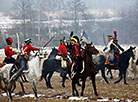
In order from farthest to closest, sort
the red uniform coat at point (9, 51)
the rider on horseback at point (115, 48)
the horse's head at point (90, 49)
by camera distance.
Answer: the rider on horseback at point (115, 48), the red uniform coat at point (9, 51), the horse's head at point (90, 49)

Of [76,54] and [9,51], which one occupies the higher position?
[9,51]

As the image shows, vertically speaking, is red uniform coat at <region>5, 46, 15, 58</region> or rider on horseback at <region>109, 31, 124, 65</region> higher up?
red uniform coat at <region>5, 46, 15, 58</region>

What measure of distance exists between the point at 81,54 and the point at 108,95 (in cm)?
215

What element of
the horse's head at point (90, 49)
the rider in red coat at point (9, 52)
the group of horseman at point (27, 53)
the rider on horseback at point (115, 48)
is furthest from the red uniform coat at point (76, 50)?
the rider on horseback at point (115, 48)

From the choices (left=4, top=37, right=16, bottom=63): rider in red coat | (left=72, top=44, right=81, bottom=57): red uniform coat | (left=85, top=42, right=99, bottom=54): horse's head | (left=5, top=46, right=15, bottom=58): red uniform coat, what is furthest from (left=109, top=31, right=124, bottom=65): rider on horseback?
(left=5, top=46, right=15, bottom=58): red uniform coat

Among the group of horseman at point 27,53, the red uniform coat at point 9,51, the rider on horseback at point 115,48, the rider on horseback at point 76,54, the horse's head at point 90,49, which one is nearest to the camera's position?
the group of horseman at point 27,53

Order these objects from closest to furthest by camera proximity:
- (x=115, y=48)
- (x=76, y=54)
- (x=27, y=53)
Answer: (x=27, y=53) → (x=76, y=54) → (x=115, y=48)

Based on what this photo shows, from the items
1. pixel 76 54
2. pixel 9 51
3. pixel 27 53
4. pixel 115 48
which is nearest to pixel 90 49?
pixel 76 54

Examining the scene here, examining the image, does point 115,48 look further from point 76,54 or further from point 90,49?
point 90,49

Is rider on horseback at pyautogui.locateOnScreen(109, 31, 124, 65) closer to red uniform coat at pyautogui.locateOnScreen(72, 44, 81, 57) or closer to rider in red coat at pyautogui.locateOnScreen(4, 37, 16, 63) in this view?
red uniform coat at pyautogui.locateOnScreen(72, 44, 81, 57)

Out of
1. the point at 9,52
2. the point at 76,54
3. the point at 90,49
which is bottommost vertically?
the point at 76,54

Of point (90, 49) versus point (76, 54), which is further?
point (76, 54)

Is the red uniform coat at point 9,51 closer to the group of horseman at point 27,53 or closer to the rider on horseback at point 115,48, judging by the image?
the group of horseman at point 27,53

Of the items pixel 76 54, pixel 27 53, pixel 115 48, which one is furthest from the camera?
pixel 115 48
